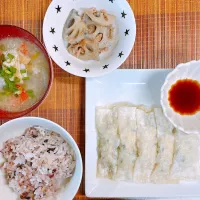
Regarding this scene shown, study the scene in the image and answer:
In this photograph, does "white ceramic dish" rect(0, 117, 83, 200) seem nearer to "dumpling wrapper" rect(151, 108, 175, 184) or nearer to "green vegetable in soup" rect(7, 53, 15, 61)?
"green vegetable in soup" rect(7, 53, 15, 61)

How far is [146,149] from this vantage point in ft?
8.49

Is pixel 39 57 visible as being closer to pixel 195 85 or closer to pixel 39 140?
pixel 39 140

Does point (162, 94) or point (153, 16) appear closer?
point (162, 94)

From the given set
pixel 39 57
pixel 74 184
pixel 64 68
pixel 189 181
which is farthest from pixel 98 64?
pixel 189 181

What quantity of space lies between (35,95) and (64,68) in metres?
0.28

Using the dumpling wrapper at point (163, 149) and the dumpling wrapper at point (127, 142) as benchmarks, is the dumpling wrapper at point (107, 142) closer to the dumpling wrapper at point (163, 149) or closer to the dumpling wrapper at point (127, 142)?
the dumpling wrapper at point (127, 142)

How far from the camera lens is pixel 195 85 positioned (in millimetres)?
2621

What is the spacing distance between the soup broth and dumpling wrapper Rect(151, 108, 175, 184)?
84 cm

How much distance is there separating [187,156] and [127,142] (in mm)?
426

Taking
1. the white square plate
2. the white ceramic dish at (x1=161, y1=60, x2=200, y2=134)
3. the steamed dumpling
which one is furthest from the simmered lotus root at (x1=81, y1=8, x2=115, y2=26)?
the white ceramic dish at (x1=161, y1=60, x2=200, y2=134)

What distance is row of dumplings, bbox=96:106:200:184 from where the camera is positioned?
8.52 ft

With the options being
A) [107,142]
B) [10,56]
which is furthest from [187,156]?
[10,56]

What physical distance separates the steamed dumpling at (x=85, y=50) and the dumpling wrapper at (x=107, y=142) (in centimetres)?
37

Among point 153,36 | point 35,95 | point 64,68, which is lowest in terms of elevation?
point 35,95
